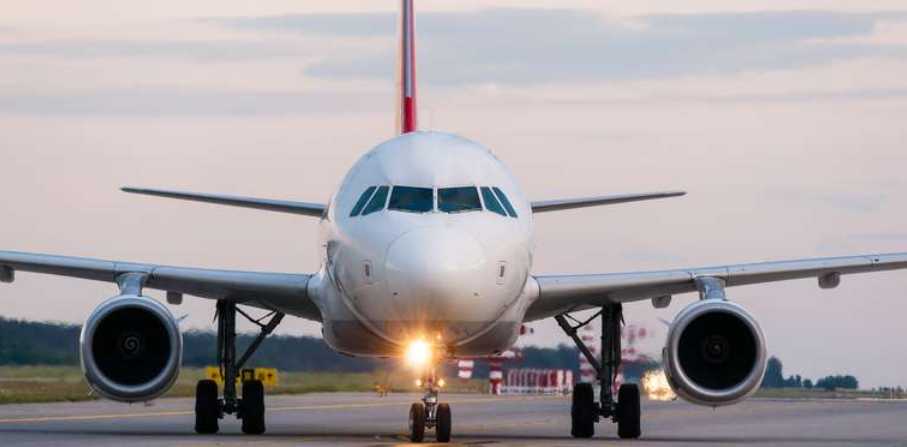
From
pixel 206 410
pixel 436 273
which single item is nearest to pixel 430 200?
pixel 436 273

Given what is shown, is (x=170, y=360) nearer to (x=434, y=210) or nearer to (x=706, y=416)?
(x=434, y=210)

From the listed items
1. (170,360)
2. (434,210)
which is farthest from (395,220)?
(170,360)

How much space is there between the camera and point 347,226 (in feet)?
74.9

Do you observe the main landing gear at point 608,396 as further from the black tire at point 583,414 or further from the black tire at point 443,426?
the black tire at point 443,426

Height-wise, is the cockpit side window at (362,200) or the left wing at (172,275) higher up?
the cockpit side window at (362,200)

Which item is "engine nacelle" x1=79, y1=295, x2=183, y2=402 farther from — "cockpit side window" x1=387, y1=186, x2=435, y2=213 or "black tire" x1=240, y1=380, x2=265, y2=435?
"cockpit side window" x1=387, y1=186, x2=435, y2=213

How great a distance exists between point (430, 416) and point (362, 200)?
261cm

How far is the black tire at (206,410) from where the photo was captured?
26.7m

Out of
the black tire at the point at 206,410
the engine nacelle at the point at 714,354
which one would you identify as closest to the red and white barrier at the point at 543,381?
the black tire at the point at 206,410

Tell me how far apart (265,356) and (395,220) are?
70.2 ft

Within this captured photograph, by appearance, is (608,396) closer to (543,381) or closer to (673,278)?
(673,278)

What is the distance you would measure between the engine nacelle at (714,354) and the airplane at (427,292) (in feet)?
0.07

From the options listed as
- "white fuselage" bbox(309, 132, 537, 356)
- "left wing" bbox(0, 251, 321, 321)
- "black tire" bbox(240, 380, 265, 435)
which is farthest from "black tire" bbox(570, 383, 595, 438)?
"black tire" bbox(240, 380, 265, 435)

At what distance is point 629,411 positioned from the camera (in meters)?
26.5
